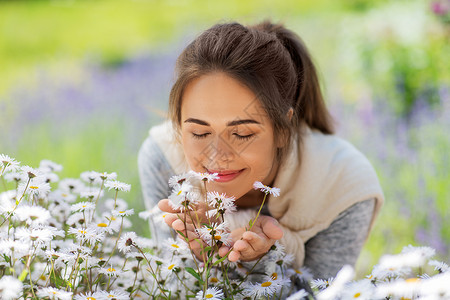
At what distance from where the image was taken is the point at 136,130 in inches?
122

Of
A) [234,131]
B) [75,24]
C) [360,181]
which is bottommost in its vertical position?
[360,181]

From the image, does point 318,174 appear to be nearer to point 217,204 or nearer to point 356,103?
point 217,204

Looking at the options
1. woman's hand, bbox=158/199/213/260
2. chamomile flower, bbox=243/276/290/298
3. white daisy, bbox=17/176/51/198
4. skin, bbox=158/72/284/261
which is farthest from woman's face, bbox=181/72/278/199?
white daisy, bbox=17/176/51/198

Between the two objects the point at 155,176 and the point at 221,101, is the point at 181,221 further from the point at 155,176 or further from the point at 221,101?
the point at 155,176

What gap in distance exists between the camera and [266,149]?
139cm

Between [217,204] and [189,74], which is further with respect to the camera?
[189,74]

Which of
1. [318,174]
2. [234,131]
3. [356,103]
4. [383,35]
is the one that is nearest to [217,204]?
[234,131]

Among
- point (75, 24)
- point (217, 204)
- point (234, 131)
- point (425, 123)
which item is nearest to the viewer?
point (217, 204)

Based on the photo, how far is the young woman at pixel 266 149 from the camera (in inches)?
52.2

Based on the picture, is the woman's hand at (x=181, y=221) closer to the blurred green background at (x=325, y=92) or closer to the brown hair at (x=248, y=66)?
the brown hair at (x=248, y=66)

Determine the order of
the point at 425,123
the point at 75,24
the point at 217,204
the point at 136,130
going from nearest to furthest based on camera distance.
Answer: the point at 217,204
the point at 425,123
the point at 136,130
the point at 75,24

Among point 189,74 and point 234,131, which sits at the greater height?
point 189,74

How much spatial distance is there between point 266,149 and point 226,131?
Answer: 139 mm

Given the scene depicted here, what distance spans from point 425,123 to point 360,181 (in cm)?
120
